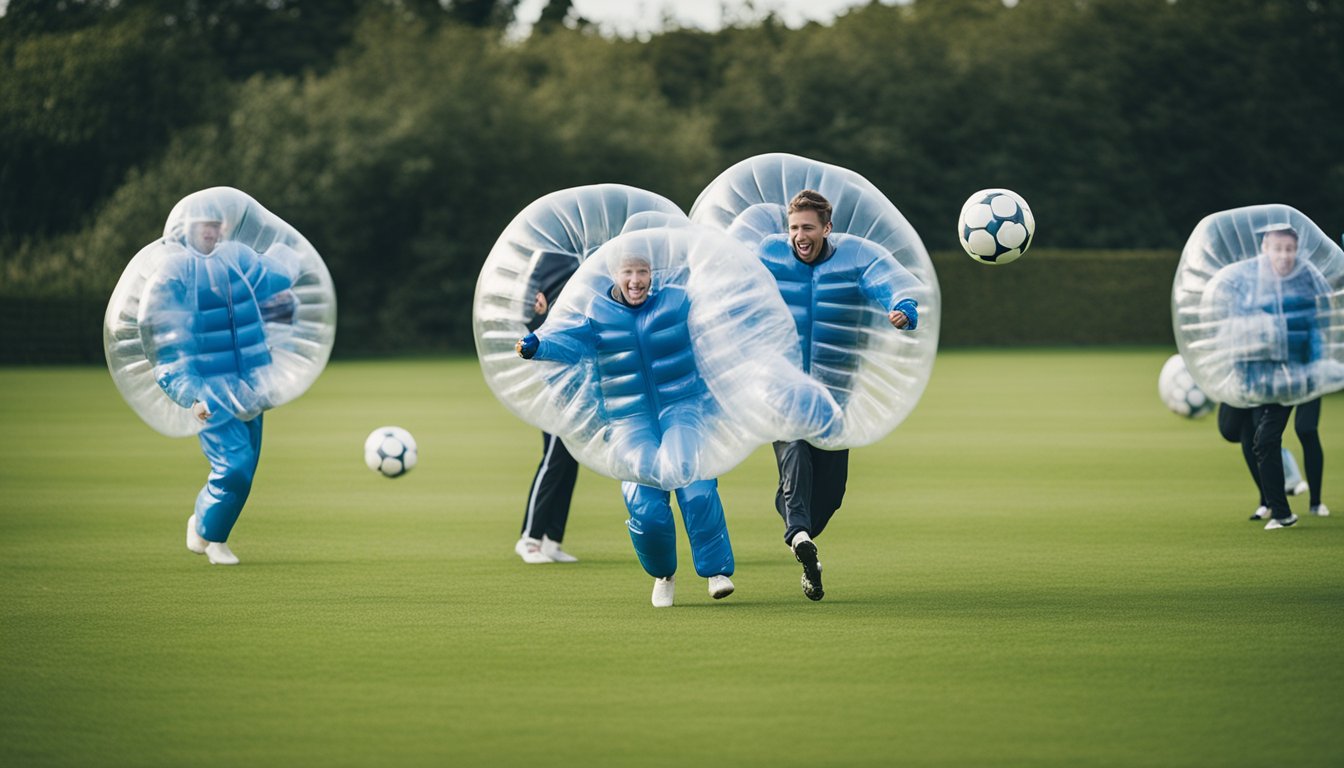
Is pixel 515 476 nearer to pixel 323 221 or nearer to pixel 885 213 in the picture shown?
pixel 885 213

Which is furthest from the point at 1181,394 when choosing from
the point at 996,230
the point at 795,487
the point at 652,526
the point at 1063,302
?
the point at 1063,302

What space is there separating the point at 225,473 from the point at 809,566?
3697mm

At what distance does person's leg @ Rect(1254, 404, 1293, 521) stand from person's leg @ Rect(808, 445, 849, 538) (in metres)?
3.72

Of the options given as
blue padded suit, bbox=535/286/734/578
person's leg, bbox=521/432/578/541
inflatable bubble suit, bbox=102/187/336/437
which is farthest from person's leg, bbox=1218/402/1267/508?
inflatable bubble suit, bbox=102/187/336/437

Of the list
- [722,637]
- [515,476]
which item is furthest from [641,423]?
[515,476]

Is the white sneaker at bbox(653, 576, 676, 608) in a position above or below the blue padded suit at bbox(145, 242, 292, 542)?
below

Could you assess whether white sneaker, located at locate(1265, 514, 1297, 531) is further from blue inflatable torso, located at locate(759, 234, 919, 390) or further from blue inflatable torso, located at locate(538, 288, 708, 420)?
blue inflatable torso, located at locate(538, 288, 708, 420)

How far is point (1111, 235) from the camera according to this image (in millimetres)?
59781

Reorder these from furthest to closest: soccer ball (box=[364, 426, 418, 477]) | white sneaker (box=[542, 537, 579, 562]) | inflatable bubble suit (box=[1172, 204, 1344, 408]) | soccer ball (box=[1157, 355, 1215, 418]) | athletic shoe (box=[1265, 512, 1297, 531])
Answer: soccer ball (box=[1157, 355, 1215, 418]) → soccer ball (box=[364, 426, 418, 477]) → athletic shoe (box=[1265, 512, 1297, 531]) → inflatable bubble suit (box=[1172, 204, 1344, 408]) → white sneaker (box=[542, 537, 579, 562])

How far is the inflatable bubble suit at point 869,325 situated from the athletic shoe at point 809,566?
525 mm

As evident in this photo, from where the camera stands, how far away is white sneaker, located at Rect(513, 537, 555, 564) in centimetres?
1069

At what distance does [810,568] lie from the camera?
29.1 feet

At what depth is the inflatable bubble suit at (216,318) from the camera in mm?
10258

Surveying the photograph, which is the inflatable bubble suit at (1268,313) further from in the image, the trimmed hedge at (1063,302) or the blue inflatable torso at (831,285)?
the trimmed hedge at (1063,302)
